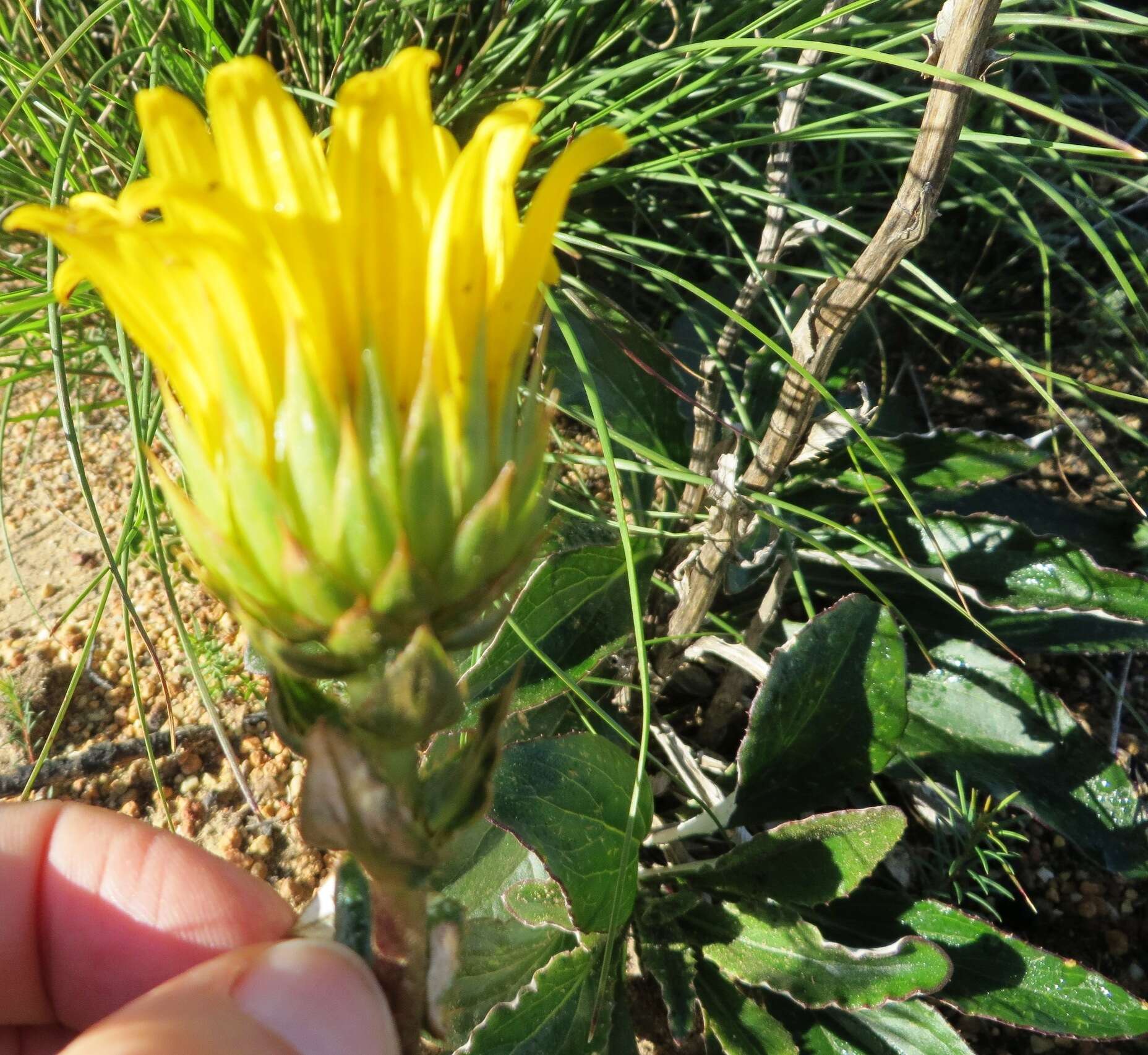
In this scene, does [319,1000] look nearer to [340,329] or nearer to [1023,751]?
[340,329]

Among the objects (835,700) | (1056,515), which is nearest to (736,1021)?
(835,700)

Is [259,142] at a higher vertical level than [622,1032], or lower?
higher

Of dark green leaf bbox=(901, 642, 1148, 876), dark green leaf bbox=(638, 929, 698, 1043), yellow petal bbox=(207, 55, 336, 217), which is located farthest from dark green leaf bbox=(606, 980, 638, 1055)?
yellow petal bbox=(207, 55, 336, 217)

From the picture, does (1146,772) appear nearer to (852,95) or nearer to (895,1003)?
(895,1003)

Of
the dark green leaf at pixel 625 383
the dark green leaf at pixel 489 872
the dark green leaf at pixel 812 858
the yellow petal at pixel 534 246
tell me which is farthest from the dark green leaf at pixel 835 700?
the yellow petal at pixel 534 246

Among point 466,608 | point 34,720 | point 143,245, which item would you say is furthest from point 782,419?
point 34,720

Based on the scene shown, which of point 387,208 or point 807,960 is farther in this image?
point 807,960
